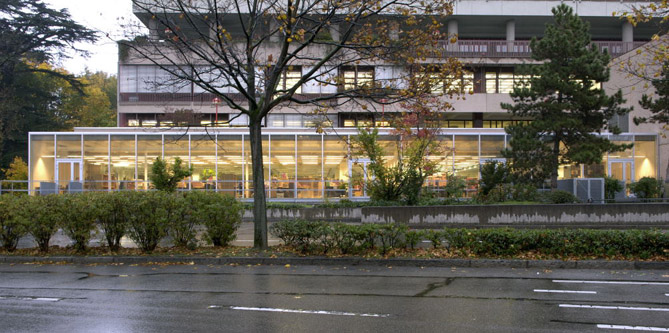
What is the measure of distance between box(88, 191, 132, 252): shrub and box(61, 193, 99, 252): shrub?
17 cm

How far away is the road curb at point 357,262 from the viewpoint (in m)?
11.1

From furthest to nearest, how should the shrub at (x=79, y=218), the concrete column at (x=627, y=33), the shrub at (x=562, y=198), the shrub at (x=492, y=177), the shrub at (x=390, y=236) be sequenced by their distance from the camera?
1. the concrete column at (x=627, y=33)
2. the shrub at (x=492, y=177)
3. the shrub at (x=562, y=198)
4. the shrub at (x=79, y=218)
5. the shrub at (x=390, y=236)

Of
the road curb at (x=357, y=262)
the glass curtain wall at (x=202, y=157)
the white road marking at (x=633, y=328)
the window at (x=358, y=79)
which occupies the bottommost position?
the road curb at (x=357, y=262)

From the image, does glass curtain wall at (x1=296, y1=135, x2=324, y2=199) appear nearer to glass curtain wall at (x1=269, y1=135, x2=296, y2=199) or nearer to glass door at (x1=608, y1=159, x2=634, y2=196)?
glass curtain wall at (x1=269, y1=135, x2=296, y2=199)

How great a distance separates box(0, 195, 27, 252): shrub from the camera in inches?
523

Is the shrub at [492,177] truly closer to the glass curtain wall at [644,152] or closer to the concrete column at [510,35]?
the glass curtain wall at [644,152]

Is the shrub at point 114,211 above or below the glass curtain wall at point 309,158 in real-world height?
below

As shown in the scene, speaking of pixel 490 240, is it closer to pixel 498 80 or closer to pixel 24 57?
pixel 498 80

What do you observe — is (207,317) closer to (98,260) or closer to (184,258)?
(184,258)

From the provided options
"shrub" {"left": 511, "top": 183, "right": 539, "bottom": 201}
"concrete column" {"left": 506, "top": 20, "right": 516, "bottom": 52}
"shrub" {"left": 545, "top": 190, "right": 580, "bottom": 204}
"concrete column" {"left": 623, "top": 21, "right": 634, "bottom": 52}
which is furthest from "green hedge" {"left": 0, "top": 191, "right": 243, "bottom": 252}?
"concrete column" {"left": 623, "top": 21, "right": 634, "bottom": 52}

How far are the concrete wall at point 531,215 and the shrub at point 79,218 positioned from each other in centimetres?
1092

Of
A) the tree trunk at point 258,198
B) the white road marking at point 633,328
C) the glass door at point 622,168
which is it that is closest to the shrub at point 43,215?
the tree trunk at point 258,198

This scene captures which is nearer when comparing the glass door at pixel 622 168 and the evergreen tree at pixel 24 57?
the glass door at pixel 622 168

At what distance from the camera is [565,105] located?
84.4 ft
